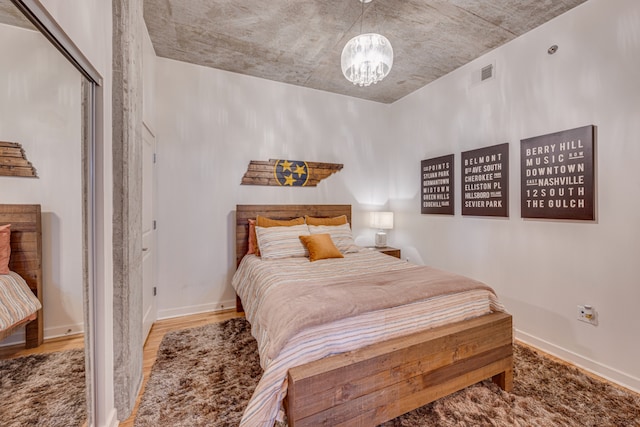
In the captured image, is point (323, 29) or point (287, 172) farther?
point (287, 172)

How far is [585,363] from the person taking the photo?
210 cm

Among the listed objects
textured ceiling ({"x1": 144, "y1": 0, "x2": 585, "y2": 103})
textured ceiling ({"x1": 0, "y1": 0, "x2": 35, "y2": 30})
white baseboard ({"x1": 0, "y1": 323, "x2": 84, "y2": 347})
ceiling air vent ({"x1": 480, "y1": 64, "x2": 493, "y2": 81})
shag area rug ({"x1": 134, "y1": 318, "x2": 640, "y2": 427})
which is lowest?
shag area rug ({"x1": 134, "y1": 318, "x2": 640, "y2": 427})

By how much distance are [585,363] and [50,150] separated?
357 centimetres

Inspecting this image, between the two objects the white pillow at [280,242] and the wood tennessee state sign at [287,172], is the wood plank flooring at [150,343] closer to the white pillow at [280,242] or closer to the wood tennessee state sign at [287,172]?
the white pillow at [280,242]

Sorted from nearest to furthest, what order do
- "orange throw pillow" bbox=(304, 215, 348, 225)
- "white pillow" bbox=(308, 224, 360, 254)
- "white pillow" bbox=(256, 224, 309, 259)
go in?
"white pillow" bbox=(256, 224, 309, 259) → "white pillow" bbox=(308, 224, 360, 254) → "orange throw pillow" bbox=(304, 215, 348, 225)

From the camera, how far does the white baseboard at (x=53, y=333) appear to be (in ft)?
2.69

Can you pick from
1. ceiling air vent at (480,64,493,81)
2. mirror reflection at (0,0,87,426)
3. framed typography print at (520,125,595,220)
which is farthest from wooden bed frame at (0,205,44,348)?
ceiling air vent at (480,64,493,81)

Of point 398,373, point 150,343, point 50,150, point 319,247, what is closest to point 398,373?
point 398,373

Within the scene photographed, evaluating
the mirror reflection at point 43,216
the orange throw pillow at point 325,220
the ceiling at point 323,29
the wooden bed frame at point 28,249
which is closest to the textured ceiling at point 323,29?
the ceiling at point 323,29

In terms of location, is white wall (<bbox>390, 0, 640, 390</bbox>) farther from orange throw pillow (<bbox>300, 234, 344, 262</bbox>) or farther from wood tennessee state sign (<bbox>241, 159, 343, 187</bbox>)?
wood tennessee state sign (<bbox>241, 159, 343, 187</bbox>)

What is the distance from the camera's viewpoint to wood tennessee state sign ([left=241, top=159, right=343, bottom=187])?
3369 millimetres

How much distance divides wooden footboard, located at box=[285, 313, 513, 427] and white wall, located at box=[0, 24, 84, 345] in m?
1.05

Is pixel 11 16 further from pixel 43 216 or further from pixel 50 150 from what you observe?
pixel 43 216

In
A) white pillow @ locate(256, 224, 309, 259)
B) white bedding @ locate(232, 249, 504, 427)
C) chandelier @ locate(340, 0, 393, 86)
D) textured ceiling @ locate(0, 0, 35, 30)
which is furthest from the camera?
white pillow @ locate(256, 224, 309, 259)
